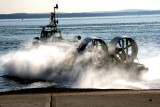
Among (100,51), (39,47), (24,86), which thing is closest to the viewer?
(24,86)

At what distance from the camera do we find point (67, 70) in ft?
98.7

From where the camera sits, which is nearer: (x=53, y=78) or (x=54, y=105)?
(x=54, y=105)

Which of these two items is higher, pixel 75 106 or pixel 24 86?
pixel 75 106

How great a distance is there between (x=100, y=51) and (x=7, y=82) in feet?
22.2

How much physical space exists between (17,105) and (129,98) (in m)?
4.03

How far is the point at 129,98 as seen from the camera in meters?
15.8

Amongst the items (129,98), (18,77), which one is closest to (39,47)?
(18,77)

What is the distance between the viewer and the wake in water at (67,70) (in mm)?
26562

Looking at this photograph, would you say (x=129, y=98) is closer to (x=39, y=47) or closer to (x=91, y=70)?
(x=91, y=70)

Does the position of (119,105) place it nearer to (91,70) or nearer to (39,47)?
(91,70)

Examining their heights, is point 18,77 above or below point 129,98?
below

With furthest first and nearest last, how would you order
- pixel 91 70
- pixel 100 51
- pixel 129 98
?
pixel 100 51
pixel 91 70
pixel 129 98

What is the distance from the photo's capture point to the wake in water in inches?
1046

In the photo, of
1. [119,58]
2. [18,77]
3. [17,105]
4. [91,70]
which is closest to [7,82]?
[18,77]
